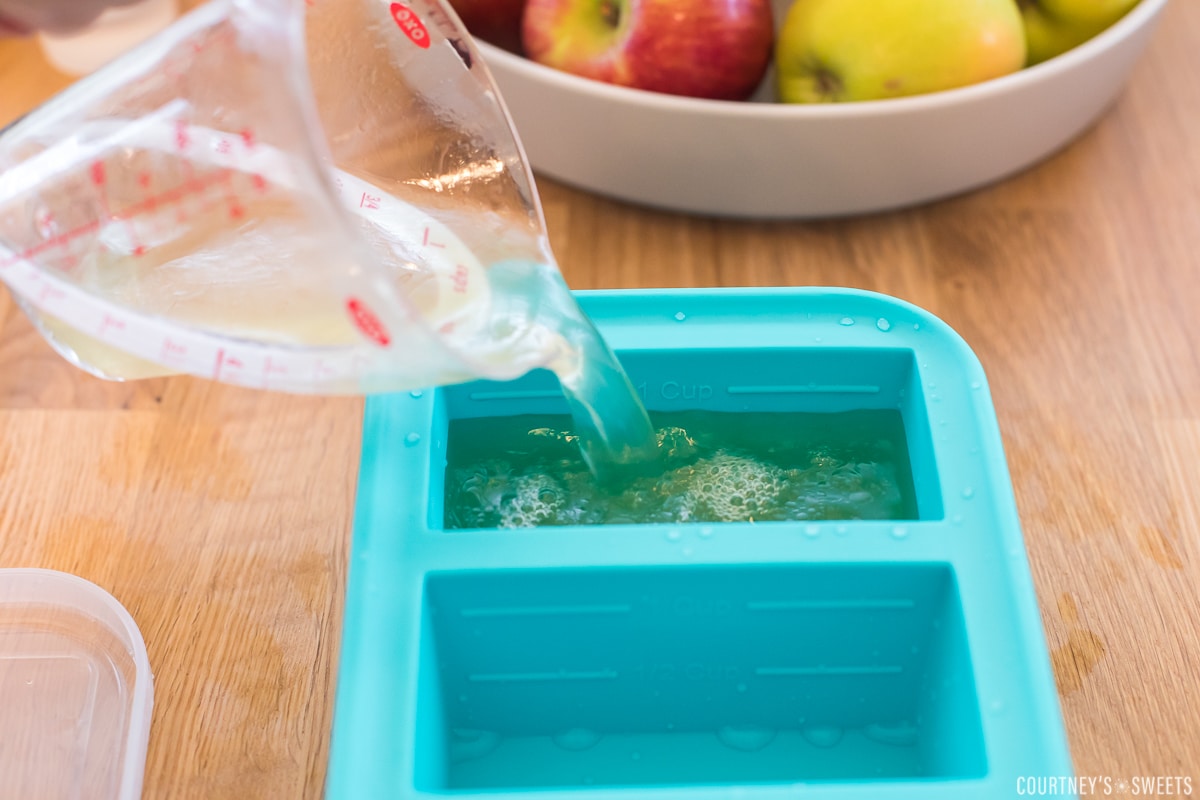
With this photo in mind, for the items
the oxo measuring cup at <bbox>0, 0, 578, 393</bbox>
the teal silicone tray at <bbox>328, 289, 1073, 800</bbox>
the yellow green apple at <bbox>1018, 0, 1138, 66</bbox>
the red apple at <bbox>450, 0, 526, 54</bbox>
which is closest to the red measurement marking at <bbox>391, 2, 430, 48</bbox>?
the oxo measuring cup at <bbox>0, 0, 578, 393</bbox>

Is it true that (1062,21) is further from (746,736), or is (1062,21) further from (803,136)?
(746,736)

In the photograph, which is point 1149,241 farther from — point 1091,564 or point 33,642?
point 33,642

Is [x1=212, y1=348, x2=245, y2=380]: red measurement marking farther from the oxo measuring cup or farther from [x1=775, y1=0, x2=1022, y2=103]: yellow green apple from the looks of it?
[x1=775, y1=0, x2=1022, y2=103]: yellow green apple

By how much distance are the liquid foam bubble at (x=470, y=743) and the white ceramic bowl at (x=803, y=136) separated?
40 centimetres

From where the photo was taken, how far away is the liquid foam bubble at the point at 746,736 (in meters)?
0.58

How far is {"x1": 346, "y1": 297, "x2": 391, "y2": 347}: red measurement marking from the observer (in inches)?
15.9

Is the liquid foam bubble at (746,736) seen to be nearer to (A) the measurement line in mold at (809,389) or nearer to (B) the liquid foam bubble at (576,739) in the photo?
(B) the liquid foam bubble at (576,739)

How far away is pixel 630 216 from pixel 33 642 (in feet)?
1.56

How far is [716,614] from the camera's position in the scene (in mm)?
553

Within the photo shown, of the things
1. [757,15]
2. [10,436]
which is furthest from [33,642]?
[757,15]

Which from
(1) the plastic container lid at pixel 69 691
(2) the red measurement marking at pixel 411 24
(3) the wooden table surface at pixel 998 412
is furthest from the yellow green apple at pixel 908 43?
(1) the plastic container lid at pixel 69 691

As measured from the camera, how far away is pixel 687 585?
54 cm

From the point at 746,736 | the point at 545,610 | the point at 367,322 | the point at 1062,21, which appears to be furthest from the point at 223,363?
the point at 1062,21

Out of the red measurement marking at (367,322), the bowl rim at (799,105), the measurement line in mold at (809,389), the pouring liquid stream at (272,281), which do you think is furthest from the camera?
the bowl rim at (799,105)
